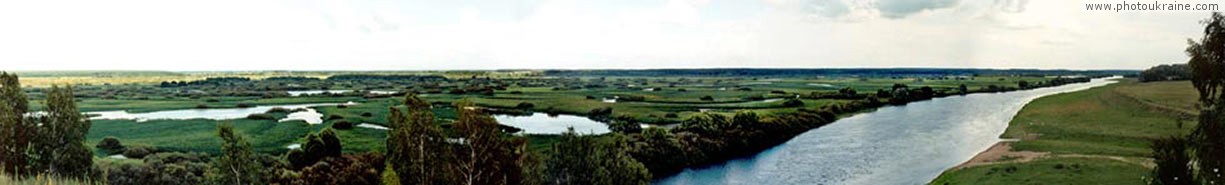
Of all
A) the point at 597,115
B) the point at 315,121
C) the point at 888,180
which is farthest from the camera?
the point at 597,115

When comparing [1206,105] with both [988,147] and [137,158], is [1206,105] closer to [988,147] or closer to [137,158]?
[988,147]

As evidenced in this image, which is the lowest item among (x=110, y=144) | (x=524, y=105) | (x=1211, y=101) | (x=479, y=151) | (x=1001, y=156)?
(x=1001, y=156)

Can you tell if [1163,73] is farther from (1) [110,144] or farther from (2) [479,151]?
(1) [110,144]

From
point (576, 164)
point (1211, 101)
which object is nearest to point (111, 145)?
point (576, 164)

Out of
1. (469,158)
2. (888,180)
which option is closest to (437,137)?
(469,158)

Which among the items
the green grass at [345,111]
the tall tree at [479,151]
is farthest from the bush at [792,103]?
the tall tree at [479,151]

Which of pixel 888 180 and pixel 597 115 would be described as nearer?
pixel 888 180

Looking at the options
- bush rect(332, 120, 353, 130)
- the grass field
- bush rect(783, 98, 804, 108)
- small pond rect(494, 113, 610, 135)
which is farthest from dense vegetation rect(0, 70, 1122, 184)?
the grass field
